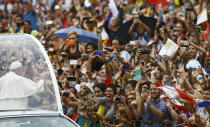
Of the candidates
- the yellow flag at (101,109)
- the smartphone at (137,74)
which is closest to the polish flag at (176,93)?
the smartphone at (137,74)

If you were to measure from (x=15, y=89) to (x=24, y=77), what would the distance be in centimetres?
25

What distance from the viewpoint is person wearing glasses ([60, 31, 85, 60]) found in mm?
13367

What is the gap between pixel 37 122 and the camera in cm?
763

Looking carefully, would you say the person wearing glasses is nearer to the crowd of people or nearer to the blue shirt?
the crowd of people

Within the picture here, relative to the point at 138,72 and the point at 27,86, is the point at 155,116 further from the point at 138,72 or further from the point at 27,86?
the point at 27,86

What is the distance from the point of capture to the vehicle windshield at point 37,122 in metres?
7.45

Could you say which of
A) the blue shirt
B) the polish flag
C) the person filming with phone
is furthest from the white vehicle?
the blue shirt

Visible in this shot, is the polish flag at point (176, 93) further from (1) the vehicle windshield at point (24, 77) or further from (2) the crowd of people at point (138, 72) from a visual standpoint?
(1) the vehicle windshield at point (24, 77)

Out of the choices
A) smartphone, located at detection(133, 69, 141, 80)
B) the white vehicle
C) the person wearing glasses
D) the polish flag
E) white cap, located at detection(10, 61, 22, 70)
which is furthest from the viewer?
the person wearing glasses

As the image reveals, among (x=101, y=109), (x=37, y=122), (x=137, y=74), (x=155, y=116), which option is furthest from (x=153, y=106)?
→ (x=37, y=122)

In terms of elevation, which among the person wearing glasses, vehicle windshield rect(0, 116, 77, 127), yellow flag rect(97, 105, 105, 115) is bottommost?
yellow flag rect(97, 105, 105, 115)

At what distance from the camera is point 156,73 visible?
35.7 feet

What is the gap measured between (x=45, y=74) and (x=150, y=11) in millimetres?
8644

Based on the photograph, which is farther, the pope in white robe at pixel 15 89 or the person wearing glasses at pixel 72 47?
the person wearing glasses at pixel 72 47
